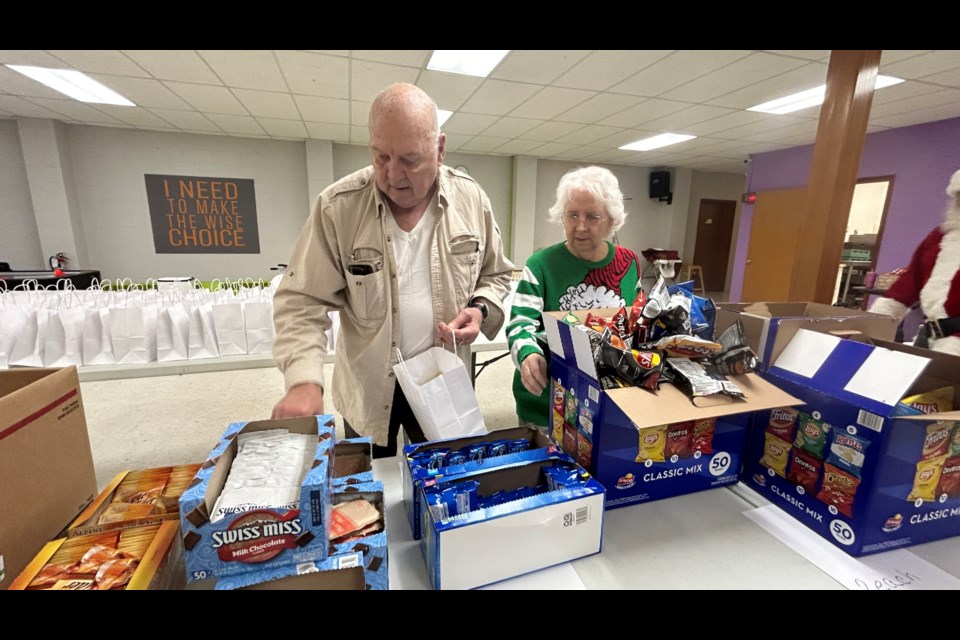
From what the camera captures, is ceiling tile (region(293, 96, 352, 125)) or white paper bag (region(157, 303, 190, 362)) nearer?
white paper bag (region(157, 303, 190, 362))

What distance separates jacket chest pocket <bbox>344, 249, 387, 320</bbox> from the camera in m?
1.23

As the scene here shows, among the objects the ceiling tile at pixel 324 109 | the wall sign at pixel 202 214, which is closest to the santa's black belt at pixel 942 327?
the ceiling tile at pixel 324 109

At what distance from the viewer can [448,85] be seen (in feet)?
14.3

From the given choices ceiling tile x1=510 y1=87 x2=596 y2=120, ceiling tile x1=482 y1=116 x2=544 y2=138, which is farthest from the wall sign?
ceiling tile x1=510 y1=87 x2=596 y2=120

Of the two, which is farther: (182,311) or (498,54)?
(498,54)

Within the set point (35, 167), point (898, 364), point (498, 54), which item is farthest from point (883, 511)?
point (35, 167)

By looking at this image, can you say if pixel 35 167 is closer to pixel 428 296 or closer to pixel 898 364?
pixel 428 296

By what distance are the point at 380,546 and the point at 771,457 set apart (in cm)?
87

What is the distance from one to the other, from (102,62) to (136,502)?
193 inches

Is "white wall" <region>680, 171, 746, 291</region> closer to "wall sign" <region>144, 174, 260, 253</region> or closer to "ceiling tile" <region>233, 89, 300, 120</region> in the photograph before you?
"ceiling tile" <region>233, 89, 300, 120</region>

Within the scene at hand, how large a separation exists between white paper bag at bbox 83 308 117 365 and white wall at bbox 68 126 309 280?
4.57m

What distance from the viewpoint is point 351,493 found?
2.46 ft

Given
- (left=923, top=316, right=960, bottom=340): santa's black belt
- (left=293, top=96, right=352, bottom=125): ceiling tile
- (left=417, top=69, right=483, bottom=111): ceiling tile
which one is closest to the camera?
(left=923, top=316, right=960, bottom=340): santa's black belt

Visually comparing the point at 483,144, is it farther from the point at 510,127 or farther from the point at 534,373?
the point at 534,373
